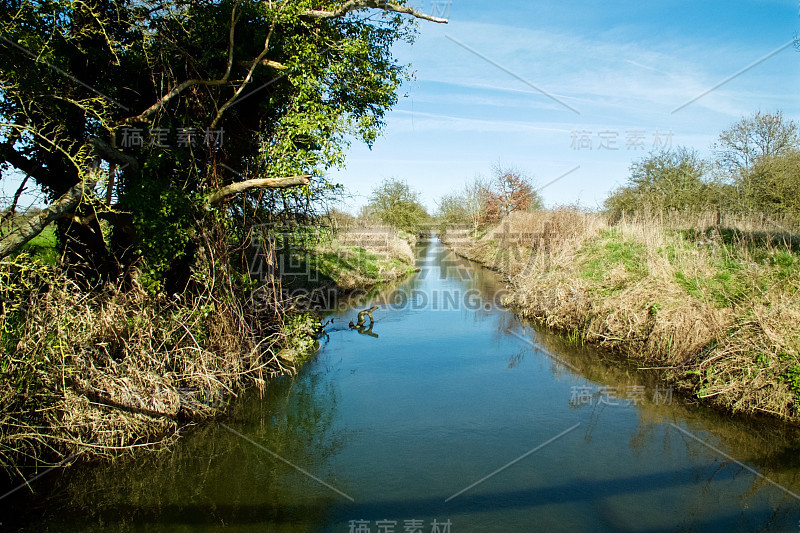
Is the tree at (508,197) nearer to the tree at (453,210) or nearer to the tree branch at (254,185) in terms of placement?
the tree at (453,210)

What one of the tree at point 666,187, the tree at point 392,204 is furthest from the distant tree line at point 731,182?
the tree at point 392,204

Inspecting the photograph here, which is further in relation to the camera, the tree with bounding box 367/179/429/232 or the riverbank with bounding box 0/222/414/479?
the tree with bounding box 367/179/429/232

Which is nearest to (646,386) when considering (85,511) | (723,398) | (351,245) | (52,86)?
(723,398)

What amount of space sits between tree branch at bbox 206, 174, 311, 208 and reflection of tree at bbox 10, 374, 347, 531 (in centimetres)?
388

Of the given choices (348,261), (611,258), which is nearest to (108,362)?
(611,258)

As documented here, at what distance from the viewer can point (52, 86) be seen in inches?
296

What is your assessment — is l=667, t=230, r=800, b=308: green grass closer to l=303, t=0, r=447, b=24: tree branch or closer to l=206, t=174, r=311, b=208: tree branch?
l=303, t=0, r=447, b=24: tree branch

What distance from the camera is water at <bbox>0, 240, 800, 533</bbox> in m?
5.65

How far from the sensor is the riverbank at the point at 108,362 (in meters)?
6.36

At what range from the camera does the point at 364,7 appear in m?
9.86

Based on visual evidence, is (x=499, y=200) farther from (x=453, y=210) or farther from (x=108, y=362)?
(x=108, y=362)

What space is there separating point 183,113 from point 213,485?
6.63m

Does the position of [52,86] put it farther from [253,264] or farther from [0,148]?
[253,264]

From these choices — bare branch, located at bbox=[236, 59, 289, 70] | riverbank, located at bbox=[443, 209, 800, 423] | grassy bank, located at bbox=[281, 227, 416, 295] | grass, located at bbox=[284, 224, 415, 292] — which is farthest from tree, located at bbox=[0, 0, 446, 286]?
riverbank, located at bbox=[443, 209, 800, 423]
